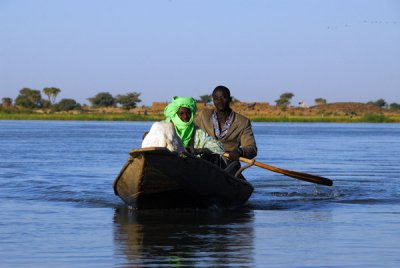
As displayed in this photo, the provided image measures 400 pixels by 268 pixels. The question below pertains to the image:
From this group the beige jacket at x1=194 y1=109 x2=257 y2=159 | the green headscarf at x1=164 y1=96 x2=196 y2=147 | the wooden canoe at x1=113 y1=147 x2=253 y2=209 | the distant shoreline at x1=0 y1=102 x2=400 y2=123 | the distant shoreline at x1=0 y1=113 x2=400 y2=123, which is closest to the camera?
the wooden canoe at x1=113 y1=147 x2=253 y2=209

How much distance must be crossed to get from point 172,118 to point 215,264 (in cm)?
362

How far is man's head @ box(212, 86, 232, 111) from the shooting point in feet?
41.0

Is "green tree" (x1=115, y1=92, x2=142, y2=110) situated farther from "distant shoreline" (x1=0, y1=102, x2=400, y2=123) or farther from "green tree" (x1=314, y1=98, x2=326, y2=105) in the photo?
"green tree" (x1=314, y1=98, x2=326, y2=105)

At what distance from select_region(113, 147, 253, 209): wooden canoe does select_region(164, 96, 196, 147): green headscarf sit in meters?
0.43

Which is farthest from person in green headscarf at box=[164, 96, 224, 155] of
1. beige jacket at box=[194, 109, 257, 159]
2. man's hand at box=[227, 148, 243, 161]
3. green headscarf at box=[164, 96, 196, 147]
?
beige jacket at box=[194, 109, 257, 159]

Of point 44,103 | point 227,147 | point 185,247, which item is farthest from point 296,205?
point 44,103

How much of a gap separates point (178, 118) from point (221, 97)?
1007 millimetres

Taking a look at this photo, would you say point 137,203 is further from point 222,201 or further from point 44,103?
point 44,103

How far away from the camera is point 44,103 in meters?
109

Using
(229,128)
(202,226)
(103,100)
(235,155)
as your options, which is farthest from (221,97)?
(103,100)

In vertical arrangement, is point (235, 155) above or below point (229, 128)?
below

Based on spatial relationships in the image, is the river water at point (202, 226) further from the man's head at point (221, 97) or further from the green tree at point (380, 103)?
the green tree at point (380, 103)

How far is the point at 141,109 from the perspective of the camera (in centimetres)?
10688

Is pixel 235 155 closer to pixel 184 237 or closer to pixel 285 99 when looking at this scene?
pixel 184 237
